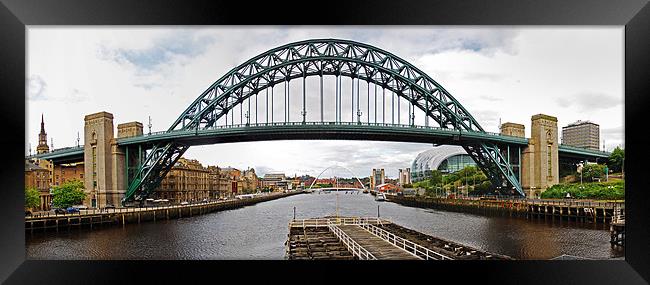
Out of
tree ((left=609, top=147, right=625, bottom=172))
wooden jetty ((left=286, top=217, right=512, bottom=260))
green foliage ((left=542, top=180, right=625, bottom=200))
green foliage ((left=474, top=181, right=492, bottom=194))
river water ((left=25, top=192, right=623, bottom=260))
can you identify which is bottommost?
river water ((left=25, top=192, right=623, bottom=260))

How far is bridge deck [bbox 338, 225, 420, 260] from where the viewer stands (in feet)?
28.2

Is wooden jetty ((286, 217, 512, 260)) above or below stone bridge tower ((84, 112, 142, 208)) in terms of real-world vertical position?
below

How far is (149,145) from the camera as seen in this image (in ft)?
57.3

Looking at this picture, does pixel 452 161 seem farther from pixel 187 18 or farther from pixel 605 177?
pixel 187 18

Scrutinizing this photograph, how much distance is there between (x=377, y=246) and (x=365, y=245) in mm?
325

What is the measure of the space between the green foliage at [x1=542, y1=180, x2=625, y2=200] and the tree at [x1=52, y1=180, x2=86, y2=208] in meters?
16.0

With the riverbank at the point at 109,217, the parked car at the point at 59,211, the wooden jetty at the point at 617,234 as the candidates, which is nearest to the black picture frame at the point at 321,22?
the wooden jetty at the point at 617,234

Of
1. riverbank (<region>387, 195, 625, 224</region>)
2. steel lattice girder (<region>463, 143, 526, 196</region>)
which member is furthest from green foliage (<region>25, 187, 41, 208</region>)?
riverbank (<region>387, 195, 625, 224</region>)

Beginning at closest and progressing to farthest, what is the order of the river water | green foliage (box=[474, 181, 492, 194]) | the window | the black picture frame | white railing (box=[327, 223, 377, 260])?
the black picture frame → white railing (box=[327, 223, 377, 260]) → the river water → the window → green foliage (box=[474, 181, 492, 194])

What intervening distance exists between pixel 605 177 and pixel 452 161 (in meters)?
14.4

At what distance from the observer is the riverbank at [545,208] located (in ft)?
46.0

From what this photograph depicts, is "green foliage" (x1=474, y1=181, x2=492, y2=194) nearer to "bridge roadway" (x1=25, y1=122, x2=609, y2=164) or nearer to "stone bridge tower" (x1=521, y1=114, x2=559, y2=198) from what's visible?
"stone bridge tower" (x1=521, y1=114, x2=559, y2=198)

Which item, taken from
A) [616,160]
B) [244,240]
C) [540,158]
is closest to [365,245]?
[244,240]
